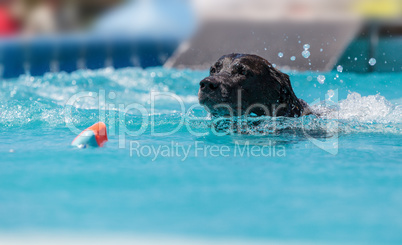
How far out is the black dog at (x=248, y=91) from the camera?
371 cm

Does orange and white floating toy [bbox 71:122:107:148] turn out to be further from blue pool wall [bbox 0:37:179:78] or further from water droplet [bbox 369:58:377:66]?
water droplet [bbox 369:58:377:66]

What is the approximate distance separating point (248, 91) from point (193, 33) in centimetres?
687

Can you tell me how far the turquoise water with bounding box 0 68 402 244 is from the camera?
2033mm

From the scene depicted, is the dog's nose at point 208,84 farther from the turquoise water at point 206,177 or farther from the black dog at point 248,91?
the turquoise water at point 206,177

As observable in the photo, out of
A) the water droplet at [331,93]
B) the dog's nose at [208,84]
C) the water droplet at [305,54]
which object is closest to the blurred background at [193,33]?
the water droplet at [305,54]

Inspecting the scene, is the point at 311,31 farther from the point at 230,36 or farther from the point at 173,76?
the point at 173,76

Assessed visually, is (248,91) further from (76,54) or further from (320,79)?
(76,54)

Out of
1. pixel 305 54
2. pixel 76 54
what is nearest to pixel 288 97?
pixel 305 54

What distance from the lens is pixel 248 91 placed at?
388 cm

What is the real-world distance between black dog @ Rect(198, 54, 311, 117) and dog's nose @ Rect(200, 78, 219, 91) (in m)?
0.04

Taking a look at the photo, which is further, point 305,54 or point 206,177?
point 305,54

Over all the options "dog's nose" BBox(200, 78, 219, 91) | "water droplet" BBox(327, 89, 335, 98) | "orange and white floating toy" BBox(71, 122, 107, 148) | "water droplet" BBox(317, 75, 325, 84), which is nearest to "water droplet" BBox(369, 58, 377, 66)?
"water droplet" BBox(317, 75, 325, 84)

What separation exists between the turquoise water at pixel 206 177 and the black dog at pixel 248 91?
0.16m

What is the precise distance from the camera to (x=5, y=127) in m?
4.20
